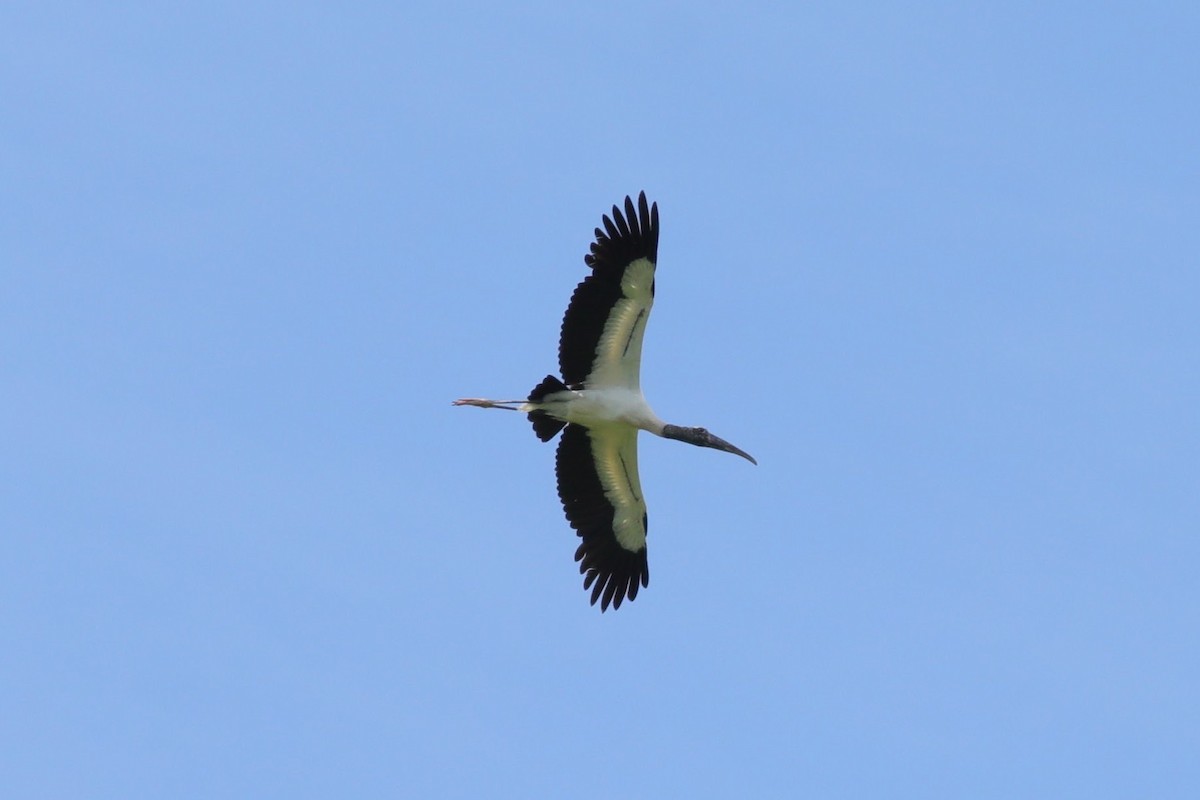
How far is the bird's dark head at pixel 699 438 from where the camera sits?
87.6 feet

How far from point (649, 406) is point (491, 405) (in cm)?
200

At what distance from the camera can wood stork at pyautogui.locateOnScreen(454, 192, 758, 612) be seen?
2531cm

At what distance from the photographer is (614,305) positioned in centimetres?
2555

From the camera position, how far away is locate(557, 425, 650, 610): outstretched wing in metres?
26.8

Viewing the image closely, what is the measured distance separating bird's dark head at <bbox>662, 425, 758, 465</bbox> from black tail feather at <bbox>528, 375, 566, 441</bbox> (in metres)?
1.37

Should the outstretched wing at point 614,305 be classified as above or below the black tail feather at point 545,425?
above

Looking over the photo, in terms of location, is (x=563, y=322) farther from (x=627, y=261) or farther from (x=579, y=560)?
(x=579, y=560)

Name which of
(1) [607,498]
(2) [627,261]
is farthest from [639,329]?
(1) [607,498]

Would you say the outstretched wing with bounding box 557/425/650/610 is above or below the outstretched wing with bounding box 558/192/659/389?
below

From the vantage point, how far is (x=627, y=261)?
25.3m

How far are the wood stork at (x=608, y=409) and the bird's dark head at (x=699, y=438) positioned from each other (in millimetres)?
13

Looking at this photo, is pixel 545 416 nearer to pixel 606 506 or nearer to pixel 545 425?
pixel 545 425

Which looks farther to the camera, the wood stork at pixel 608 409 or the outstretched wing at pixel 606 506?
the outstretched wing at pixel 606 506

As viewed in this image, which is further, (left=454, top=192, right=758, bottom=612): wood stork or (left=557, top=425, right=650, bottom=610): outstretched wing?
(left=557, top=425, right=650, bottom=610): outstretched wing
